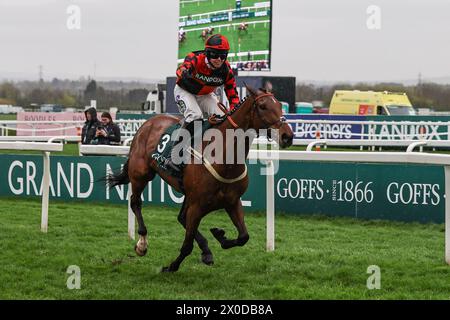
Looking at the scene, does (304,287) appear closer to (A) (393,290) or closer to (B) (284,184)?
(A) (393,290)

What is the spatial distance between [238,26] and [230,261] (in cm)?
1714

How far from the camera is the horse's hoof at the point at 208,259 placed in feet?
21.2

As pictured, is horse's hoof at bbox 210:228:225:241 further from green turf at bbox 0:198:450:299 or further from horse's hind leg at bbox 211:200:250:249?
green turf at bbox 0:198:450:299

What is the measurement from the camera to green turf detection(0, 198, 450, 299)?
5562mm

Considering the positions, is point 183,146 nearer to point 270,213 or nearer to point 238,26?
point 270,213

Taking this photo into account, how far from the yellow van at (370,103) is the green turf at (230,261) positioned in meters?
18.9

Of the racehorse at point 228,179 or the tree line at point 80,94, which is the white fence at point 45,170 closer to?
the racehorse at point 228,179

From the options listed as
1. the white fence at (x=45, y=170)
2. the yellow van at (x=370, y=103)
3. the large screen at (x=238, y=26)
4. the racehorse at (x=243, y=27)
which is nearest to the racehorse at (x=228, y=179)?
the white fence at (x=45, y=170)

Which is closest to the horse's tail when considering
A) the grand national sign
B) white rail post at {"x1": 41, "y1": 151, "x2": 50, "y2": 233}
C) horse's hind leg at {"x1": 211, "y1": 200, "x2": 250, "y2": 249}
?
white rail post at {"x1": 41, "y1": 151, "x2": 50, "y2": 233}

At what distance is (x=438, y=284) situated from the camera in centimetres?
567

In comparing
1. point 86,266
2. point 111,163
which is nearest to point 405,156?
point 86,266

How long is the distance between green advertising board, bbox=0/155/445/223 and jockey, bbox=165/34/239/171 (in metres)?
2.59

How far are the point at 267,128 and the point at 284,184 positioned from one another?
3.92 m
